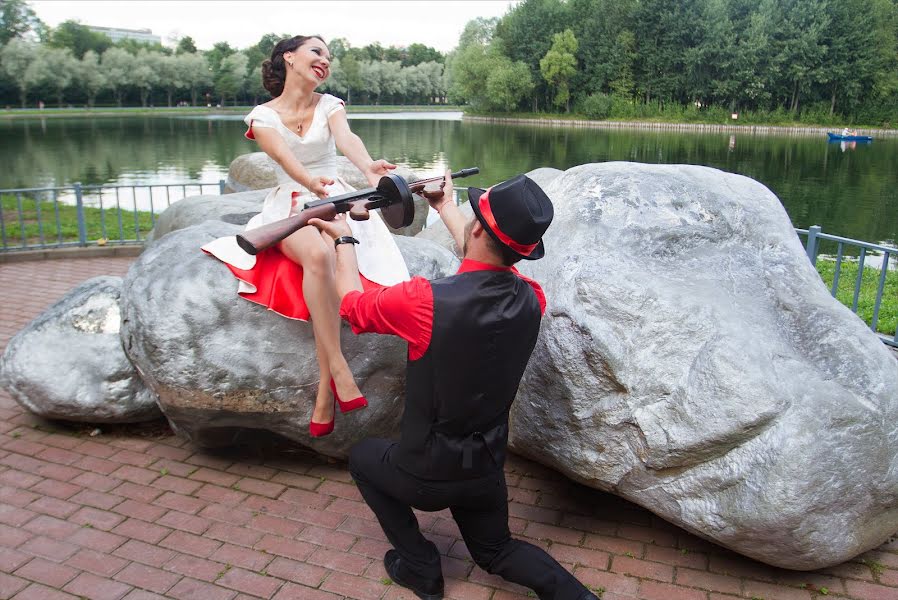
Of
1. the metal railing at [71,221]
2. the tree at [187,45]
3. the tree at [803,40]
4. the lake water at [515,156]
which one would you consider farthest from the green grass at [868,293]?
the tree at [187,45]

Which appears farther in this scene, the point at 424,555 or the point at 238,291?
the point at 238,291

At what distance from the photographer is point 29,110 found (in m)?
58.4

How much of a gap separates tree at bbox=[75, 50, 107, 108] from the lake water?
18.8 m

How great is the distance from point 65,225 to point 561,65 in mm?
49564

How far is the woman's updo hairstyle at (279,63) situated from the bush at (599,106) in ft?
172

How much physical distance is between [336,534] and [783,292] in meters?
2.51

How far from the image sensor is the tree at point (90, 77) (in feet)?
207

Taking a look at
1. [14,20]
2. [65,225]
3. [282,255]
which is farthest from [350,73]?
[282,255]

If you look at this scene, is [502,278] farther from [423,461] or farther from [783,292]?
[783,292]

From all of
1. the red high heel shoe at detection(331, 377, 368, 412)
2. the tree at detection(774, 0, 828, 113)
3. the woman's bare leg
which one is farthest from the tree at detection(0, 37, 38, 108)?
the red high heel shoe at detection(331, 377, 368, 412)

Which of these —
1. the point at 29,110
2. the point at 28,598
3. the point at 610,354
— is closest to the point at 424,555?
the point at 610,354

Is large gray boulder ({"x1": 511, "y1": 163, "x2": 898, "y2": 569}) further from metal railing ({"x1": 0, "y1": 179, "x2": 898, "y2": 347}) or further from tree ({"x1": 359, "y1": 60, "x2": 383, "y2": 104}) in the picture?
tree ({"x1": 359, "y1": 60, "x2": 383, "y2": 104})

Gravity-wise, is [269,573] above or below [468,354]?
below

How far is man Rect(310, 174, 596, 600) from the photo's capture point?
281cm
